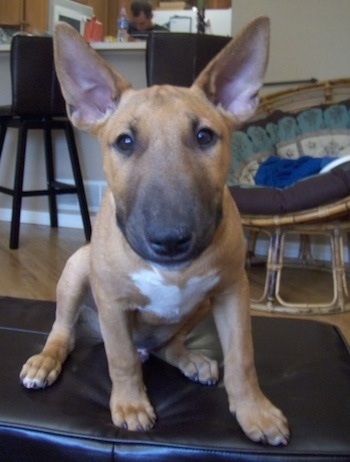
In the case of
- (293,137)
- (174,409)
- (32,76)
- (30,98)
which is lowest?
(174,409)

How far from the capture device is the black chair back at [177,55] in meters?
2.82

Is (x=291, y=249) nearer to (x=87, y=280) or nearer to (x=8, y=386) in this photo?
(x=87, y=280)

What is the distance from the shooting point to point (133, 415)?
3.67 feet

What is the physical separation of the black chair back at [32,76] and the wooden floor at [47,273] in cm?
71

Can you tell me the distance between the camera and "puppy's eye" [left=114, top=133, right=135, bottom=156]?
1.09 meters

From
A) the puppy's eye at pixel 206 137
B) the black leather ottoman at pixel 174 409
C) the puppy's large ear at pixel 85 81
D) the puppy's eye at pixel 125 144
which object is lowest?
the black leather ottoman at pixel 174 409

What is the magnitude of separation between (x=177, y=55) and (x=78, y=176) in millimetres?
990

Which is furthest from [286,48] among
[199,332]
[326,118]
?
[199,332]

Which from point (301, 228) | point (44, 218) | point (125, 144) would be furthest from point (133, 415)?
point (44, 218)

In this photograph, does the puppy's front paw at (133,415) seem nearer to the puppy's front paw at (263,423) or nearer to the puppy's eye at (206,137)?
the puppy's front paw at (263,423)

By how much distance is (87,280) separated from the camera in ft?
4.63

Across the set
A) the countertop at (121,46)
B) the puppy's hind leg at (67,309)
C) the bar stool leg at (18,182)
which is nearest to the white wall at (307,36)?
the countertop at (121,46)

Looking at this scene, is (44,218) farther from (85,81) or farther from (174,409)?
(174,409)

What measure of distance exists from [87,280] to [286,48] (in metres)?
2.42
